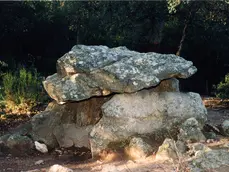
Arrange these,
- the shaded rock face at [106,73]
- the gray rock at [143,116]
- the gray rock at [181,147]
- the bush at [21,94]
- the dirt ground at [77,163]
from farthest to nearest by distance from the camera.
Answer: the bush at [21,94]
the shaded rock face at [106,73]
the gray rock at [143,116]
the gray rock at [181,147]
the dirt ground at [77,163]

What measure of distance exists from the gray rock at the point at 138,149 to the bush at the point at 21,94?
3.94 meters

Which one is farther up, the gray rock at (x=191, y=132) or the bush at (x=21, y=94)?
the bush at (x=21, y=94)

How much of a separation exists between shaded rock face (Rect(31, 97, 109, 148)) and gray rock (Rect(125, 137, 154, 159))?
3.70ft

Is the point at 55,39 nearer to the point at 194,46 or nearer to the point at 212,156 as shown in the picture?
the point at 194,46

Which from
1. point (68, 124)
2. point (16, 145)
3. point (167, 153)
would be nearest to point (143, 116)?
point (167, 153)

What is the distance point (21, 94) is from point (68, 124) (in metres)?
2.82

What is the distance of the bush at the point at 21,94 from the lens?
28.1 feet

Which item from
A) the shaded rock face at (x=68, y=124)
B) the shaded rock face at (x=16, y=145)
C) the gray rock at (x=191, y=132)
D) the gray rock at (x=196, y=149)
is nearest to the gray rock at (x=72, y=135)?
the shaded rock face at (x=68, y=124)

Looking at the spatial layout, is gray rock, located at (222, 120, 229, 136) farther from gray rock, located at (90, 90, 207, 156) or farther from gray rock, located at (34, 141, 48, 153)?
gray rock, located at (34, 141, 48, 153)

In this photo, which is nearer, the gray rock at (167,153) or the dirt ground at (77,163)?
the dirt ground at (77,163)

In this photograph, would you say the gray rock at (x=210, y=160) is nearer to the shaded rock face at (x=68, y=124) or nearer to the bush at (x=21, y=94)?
the shaded rock face at (x=68, y=124)

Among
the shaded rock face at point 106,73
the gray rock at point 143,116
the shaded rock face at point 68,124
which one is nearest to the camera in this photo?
the gray rock at point 143,116

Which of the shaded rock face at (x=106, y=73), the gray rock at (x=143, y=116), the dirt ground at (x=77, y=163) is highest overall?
the shaded rock face at (x=106, y=73)

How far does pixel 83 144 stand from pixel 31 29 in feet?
27.4
